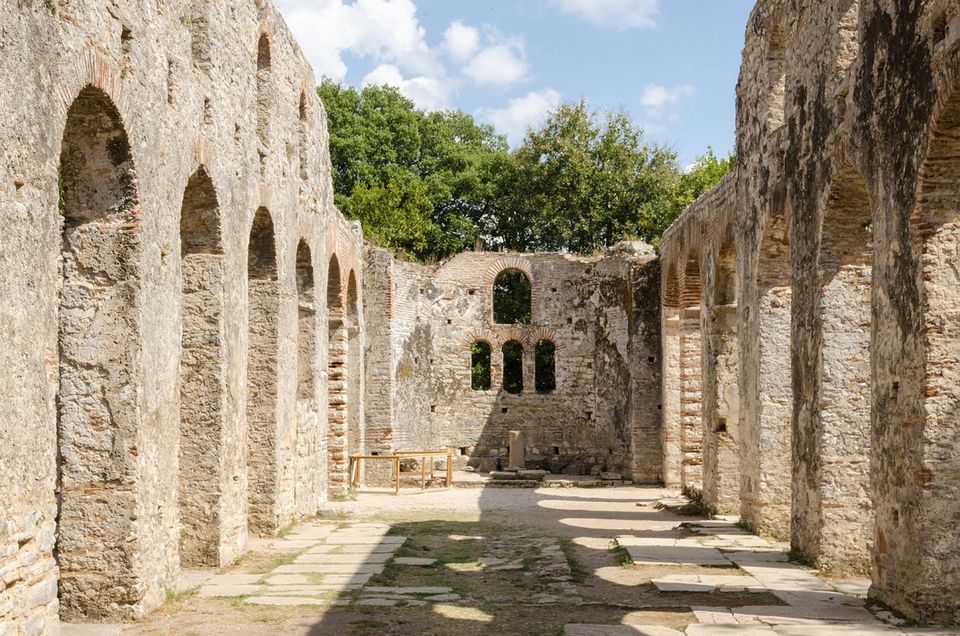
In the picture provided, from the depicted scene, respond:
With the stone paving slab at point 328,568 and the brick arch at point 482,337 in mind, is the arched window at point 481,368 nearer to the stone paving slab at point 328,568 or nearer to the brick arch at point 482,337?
the brick arch at point 482,337

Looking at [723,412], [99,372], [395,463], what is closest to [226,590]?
[99,372]

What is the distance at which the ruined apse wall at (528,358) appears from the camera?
73.0 ft

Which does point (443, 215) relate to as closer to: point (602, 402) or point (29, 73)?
point (602, 402)

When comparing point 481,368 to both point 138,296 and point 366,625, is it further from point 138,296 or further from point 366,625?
point 138,296

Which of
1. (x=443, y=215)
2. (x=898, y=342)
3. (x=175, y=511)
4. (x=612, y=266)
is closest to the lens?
(x=898, y=342)

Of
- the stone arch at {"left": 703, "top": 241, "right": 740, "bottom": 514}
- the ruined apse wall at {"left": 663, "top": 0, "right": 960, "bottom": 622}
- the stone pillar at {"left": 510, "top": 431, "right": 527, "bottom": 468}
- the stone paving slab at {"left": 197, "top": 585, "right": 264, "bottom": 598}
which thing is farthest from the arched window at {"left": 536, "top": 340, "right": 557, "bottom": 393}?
the stone paving slab at {"left": 197, "top": 585, "right": 264, "bottom": 598}

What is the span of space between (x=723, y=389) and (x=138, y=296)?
30.7 feet

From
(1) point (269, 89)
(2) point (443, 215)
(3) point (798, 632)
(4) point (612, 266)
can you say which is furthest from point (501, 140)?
(3) point (798, 632)

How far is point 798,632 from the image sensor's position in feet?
24.5

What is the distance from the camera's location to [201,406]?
992 cm

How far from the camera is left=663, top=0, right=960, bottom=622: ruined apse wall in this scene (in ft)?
24.4

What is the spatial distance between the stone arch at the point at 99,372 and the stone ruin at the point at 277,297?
2 cm

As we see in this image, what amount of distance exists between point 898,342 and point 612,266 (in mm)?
15184

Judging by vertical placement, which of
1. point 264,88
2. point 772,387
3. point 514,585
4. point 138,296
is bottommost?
point 514,585
